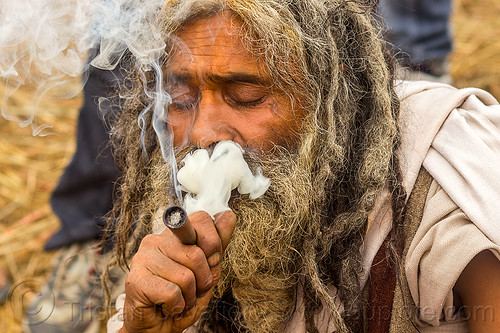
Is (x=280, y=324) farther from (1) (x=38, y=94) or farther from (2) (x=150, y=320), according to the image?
(1) (x=38, y=94)

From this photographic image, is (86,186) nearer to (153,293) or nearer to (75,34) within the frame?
(75,34)

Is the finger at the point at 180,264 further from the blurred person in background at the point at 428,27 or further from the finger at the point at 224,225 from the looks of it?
the blurred person in background at the point at 428,27

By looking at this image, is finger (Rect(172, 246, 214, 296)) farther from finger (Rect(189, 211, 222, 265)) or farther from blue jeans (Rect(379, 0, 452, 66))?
blue jeans (Rect(379, 0, 452, 66))

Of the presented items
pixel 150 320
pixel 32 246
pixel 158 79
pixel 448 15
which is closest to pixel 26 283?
pixel 32 246

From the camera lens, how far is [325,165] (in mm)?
2547

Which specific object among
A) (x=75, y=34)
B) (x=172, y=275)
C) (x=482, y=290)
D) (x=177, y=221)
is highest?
(x=177, y=221)

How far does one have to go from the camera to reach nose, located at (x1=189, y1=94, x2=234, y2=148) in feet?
8.02

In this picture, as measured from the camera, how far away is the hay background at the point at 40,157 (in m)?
4.98

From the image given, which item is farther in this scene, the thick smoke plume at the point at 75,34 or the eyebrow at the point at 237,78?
the thick smoke plume at the point at 75,34

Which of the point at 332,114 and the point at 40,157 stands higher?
the point at 332,114

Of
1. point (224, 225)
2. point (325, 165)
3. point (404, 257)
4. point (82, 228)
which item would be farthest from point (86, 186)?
point (404, 257)

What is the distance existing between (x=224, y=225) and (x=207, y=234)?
97 millimetres

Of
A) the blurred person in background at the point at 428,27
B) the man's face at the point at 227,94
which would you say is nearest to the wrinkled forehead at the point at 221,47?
the man's face at the point at 227,94

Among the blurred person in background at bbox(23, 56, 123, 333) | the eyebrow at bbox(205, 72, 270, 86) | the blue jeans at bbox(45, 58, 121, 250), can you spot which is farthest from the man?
the blue jeans at bbox(45, 58, 121, 250)
